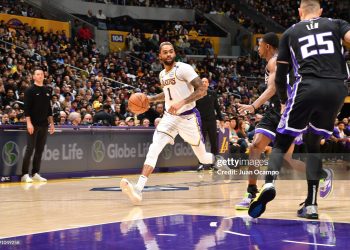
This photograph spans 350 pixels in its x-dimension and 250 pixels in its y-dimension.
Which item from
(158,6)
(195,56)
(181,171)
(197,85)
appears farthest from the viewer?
(158,6)

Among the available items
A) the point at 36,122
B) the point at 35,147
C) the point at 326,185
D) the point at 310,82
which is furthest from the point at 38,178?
the point at 310,82

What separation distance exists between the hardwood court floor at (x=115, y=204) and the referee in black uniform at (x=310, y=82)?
2.79 ft

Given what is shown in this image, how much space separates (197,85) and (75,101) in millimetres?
9883

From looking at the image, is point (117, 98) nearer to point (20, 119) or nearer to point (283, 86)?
point (20, 119)

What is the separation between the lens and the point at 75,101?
58.9 feet

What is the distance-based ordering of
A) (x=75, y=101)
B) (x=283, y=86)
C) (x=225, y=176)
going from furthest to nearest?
(x=75, y=101)
(x=225, y=176)
(x=283, y=86)

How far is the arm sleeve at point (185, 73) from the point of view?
8617 mm

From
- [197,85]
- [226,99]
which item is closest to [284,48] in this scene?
[197,85]

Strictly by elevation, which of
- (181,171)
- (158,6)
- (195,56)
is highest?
Result: (158,6)

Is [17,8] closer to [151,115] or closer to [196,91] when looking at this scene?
[151,115]

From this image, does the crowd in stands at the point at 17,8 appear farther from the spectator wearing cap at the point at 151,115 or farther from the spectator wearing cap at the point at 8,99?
the spectator wearing cap at the point at 151,115

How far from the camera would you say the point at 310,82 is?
20.0ft

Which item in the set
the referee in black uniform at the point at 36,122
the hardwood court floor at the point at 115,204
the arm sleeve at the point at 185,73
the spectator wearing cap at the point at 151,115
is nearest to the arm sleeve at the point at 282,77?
the hardwood court floor at the point at 115,204

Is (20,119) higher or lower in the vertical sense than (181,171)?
higher
